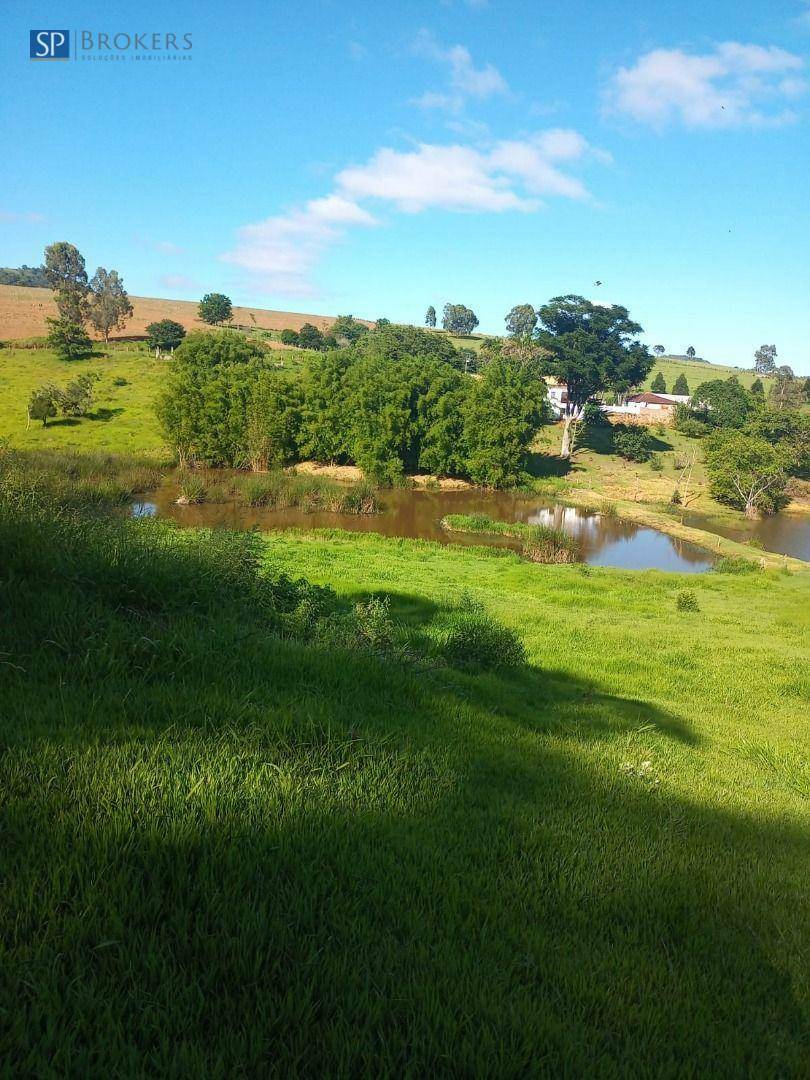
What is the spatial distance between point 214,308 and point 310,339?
18.8 metres

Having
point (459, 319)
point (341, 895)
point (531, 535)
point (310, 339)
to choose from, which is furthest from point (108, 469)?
point (459, 319)

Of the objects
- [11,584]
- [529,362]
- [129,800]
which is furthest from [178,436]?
[129,800]

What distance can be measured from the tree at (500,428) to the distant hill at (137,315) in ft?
205

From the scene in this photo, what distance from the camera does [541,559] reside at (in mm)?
30375

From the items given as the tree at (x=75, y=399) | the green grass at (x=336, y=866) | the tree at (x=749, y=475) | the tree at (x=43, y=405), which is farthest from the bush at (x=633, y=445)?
the green grass at (x=336, y=866)

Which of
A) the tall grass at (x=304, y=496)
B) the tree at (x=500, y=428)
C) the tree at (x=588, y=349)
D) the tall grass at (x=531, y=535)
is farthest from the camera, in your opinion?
the tree at (x=588, y=349)

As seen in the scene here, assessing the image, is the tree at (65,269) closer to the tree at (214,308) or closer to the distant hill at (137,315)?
the distant hill at (137,315)

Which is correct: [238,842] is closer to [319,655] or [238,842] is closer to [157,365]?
[319,655]

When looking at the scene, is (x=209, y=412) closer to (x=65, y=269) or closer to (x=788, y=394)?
(x=65, y=269)

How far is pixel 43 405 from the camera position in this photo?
152 feet

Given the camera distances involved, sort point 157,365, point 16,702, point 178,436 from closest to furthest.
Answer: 1. point 16,702
2. point 178,436
3. point 157,365

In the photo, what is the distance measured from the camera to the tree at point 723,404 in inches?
2687

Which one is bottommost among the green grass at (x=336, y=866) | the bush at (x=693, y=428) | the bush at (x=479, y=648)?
the bush at (x=479, y=648)

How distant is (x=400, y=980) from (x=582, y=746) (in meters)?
3.90
